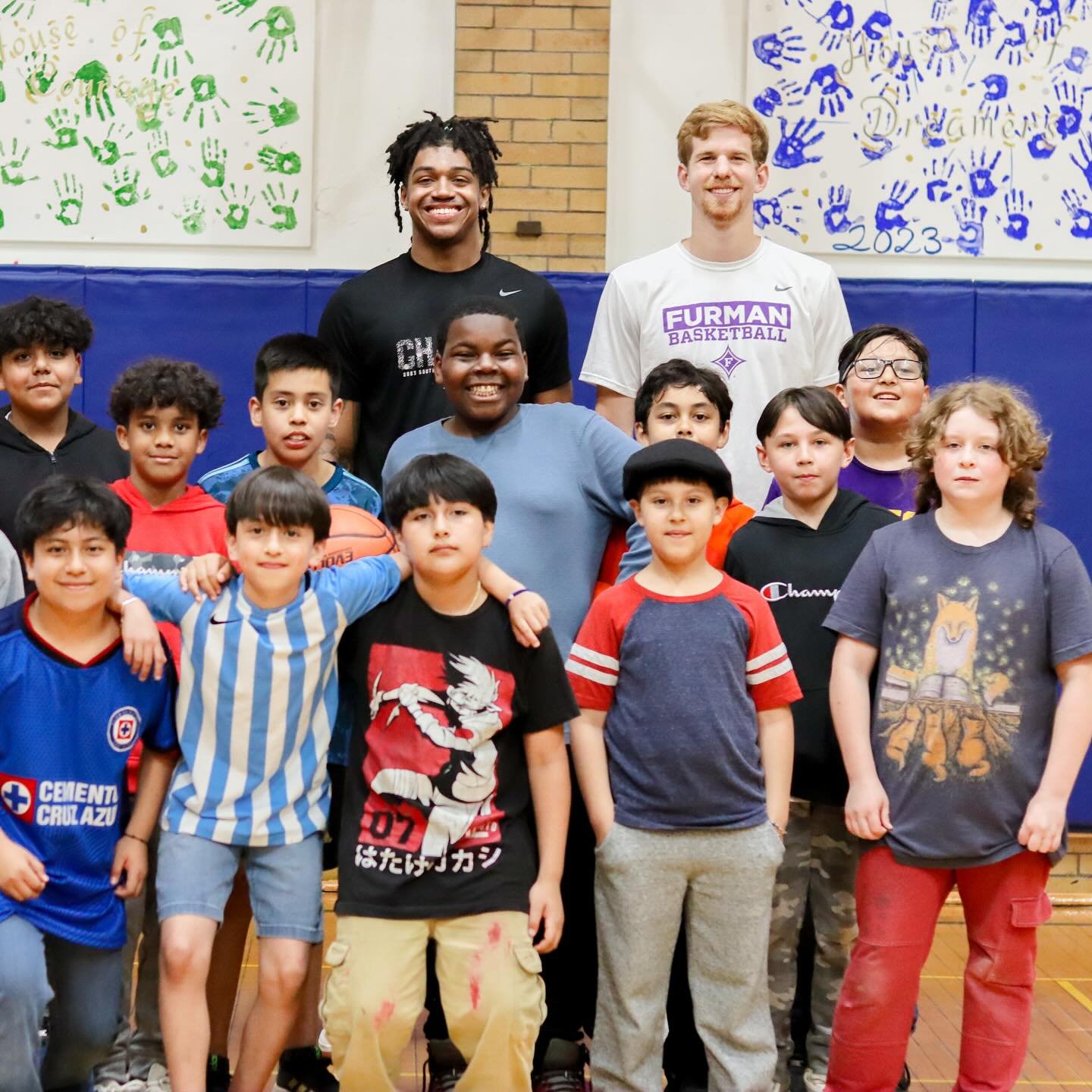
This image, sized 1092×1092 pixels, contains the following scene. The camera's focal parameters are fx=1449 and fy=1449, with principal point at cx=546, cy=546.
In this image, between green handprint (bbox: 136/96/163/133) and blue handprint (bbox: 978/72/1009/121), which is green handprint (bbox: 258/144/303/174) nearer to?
green handprint (bbox: 136/96/163/133)

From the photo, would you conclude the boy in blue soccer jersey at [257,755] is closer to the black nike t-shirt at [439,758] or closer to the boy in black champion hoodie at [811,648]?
the black nike t-shirt at [439,758]

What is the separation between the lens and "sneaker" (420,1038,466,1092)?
3541 mm

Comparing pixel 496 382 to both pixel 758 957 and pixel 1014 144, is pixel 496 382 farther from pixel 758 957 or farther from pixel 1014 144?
pixel 1014 144

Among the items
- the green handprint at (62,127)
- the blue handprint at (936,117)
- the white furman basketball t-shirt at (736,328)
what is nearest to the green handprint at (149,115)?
the green handprint at (62,127)

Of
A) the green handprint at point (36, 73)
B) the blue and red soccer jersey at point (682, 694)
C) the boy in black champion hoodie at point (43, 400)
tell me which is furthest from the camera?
the green handprint at point (36, 73)

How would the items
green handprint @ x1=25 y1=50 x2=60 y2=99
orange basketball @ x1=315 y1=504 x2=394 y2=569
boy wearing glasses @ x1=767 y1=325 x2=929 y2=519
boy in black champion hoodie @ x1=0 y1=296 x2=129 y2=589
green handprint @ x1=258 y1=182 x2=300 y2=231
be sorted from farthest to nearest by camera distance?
green handprint @ x1=258 y1=182 x2=300 y2=231, green handprint @ x1=25 y1=50 x2=60 y2=99, boy wearing glasses @ x1=767 y1=325 x2=929 y2=519, boy in black champion hoodie @ x1=0 y1=296 x2=129 y2=589, orange basketball @ x1=315 y1=504 x2=394 y2=569

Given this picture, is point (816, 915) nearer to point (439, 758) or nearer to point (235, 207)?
point (439, 758)

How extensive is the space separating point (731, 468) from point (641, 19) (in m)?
2.32

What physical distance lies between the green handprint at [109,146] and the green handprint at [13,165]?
242mm

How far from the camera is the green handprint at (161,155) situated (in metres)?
5.59

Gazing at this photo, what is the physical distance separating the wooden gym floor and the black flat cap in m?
1.70

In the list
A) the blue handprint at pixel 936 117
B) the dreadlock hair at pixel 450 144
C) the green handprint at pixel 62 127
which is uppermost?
the blue handprint at pixel 936 117

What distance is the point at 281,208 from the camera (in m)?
5.66

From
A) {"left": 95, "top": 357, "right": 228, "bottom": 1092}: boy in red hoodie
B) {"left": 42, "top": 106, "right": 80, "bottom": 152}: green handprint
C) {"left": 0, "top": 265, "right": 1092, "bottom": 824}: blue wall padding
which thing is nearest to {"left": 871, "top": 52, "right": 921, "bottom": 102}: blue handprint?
{"left": 0, "top": 265, "right": 1092, "bottom": 824}: blue wall padding
